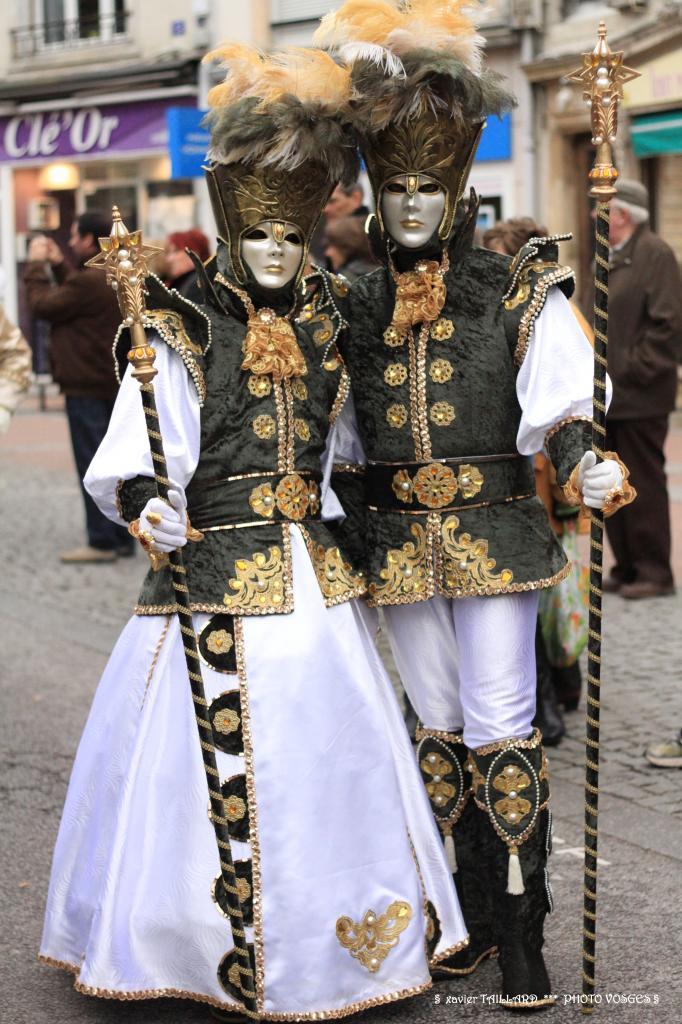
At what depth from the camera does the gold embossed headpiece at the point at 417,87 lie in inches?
138

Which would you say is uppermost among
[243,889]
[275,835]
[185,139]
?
[185,139]

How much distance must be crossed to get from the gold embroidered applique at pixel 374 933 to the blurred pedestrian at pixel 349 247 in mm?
3579

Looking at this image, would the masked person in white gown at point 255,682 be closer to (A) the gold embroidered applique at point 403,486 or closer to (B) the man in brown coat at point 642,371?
(A) the gold embroidered applique at point 403,486

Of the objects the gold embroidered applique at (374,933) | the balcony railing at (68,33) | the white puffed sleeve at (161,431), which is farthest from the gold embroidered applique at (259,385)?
the balcony railing at (68,33)

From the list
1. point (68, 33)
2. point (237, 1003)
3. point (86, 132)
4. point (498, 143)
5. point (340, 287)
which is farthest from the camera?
point (68, 33)

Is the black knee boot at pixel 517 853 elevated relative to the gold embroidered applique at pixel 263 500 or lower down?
lower down

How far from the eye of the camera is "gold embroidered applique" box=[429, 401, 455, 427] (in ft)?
11.9

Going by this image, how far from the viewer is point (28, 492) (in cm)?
1259

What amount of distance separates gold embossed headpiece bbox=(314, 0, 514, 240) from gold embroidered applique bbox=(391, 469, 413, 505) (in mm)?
550

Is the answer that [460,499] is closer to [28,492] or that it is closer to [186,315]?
[186,315]

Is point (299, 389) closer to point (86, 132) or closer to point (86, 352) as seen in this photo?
point (86, 352)

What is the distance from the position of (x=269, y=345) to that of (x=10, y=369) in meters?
2.94

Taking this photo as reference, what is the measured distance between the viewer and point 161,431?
3439mm

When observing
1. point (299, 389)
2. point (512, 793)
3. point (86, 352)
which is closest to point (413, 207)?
point (299, 389)
